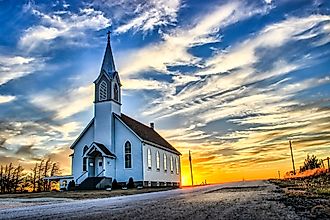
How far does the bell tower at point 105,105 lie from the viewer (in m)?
Answer: 39.8

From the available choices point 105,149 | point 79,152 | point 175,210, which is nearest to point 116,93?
point 105,149

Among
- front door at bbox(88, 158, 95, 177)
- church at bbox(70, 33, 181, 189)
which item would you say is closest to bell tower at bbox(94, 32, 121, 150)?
church at bbox(70, 33, 181, 189)

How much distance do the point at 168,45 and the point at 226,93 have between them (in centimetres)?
760

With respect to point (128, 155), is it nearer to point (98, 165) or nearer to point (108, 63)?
point (98, 165)

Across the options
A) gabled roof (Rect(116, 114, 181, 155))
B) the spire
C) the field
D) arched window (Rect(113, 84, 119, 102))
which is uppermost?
the spire

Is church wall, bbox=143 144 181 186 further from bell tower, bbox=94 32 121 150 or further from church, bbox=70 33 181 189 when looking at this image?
bell tower, bbox=94 32 121 150

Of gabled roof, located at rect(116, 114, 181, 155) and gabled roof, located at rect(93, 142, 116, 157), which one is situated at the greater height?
gabled roof, located at rect(116, 114, 181, 155)

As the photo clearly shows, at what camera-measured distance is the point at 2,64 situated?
24281 millimetres

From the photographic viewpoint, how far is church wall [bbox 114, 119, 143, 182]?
38.9 m

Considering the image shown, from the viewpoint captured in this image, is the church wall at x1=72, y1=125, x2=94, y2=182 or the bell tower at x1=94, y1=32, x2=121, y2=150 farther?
the church wall at x1=72, y1=125, x2=94, y2=182

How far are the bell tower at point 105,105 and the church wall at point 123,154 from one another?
782mm

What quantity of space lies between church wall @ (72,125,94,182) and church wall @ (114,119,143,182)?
11.2 feet

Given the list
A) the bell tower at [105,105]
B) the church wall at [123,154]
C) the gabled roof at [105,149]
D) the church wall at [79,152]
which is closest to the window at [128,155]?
the church wall at [123,154]

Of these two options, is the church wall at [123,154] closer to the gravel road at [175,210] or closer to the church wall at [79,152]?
the church wall at [79,152]
